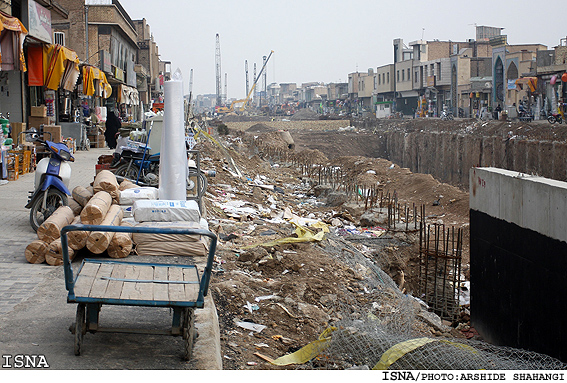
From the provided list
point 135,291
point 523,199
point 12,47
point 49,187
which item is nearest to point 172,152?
point 49,187

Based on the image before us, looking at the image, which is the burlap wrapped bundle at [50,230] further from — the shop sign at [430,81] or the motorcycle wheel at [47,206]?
the shop sign at [430,81]

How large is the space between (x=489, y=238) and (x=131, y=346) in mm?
7159

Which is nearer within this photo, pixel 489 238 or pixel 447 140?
pixel 489 238

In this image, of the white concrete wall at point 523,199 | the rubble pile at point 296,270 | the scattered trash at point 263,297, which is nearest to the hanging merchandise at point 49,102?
the rubble pile at point 296,270

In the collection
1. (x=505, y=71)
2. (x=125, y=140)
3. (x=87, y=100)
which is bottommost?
(x=125, y=140)

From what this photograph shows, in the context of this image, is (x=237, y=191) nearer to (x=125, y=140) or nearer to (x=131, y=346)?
(x=125, y=140)

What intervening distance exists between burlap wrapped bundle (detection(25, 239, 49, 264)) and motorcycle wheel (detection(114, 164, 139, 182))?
Answer: 199 inches

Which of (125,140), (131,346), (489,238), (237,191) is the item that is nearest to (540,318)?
(489,238)

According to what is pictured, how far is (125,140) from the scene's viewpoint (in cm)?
1221

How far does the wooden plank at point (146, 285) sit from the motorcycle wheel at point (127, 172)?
7078 mm

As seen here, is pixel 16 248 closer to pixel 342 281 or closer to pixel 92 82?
pixel 342 281

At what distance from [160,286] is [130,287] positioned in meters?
0.21

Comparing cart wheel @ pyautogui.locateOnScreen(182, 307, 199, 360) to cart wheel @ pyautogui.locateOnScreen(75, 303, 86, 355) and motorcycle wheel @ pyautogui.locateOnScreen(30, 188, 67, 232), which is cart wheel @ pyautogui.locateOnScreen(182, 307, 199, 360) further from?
motorcycle wheel @ pyautogui.locateOnScreen(30, 188, 67, 232)

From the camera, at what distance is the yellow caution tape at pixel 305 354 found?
5403 mm
